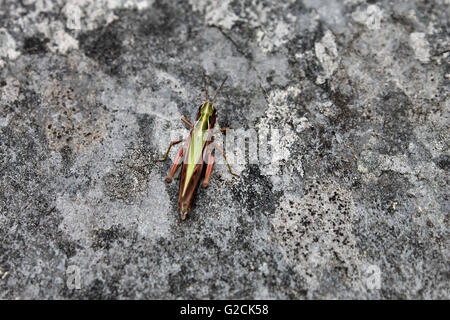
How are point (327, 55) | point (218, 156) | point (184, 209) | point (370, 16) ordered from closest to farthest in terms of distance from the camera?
1. point (184, 209)
2. point (218, 156)
3. point (327, 55)
4. point (370, 16)

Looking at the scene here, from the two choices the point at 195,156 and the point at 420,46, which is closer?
the point at 195,156

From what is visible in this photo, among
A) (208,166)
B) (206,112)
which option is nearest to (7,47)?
(206,112)

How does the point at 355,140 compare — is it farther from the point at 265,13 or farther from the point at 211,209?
the point at 265,13

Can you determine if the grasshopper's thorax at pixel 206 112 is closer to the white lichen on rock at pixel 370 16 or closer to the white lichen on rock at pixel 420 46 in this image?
the white lichen on rock at pixel 370 16

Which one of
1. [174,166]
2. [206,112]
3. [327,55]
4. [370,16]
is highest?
[370,16]

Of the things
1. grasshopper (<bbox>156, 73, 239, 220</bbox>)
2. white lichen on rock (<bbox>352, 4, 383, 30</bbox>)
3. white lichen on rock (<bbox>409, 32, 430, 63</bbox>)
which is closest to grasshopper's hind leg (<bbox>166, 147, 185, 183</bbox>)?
grasshopper (<bbox>156, 73, 239, 220</bbox>)

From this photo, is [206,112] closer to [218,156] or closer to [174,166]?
[218,156]

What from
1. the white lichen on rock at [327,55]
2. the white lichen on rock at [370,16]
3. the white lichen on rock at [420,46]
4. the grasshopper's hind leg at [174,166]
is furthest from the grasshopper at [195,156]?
the white lichen on rock at [420,46]

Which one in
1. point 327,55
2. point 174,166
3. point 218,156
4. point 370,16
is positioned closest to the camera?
point 174,166
